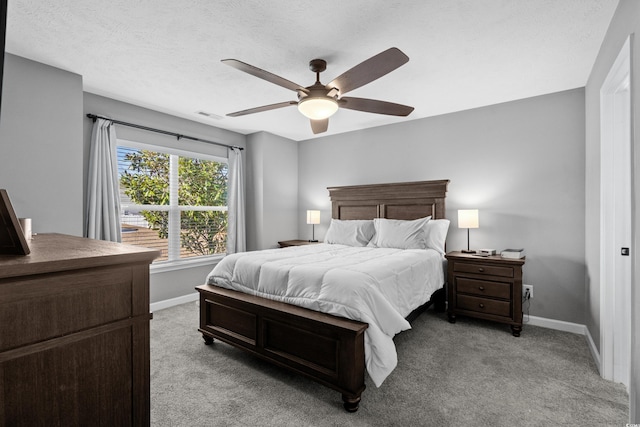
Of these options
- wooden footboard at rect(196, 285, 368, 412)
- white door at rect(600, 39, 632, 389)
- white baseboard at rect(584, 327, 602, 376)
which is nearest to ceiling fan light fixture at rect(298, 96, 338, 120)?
wooden footboard at rect(196, 285, 368, 412)

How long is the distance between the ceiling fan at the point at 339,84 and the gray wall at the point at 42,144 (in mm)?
1885

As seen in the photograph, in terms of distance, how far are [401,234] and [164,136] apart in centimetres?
335

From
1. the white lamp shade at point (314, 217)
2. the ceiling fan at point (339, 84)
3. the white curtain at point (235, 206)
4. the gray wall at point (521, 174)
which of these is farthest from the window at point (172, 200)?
the gray wall at point (521, 174)

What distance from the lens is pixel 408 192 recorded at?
14.3 ft

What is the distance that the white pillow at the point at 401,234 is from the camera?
3.84 m

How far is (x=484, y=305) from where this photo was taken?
3.37 meters

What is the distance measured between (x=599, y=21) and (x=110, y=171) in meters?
4.60

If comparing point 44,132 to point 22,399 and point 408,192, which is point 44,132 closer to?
point 22,399

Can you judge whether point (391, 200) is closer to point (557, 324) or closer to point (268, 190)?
point (268, 190)

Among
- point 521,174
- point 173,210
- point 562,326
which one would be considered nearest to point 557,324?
point 562,326

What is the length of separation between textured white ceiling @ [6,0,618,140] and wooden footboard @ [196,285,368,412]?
80.5 inches

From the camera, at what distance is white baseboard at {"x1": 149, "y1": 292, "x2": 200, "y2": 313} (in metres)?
3.99

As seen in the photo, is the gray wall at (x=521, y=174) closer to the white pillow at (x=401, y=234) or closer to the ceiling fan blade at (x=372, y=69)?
the white pillow at (x=401, y=234)

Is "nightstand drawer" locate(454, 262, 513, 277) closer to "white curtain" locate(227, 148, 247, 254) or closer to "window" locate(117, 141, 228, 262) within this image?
"white curtain" locate(227, 148, 247, 254)
